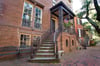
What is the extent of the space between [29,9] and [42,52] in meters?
4.29

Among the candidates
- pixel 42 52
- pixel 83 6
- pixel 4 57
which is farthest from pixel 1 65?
pixel 83 6

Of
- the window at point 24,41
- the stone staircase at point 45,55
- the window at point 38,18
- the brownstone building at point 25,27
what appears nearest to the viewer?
the stone staircase at point 45,55

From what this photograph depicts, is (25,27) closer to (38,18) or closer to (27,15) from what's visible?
(27,15)

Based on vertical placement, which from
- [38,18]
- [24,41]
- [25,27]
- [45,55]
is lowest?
[45,55]

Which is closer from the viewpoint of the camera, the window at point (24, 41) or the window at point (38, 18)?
the window at point (24, 41)

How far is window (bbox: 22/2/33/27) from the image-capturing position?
6.22 m

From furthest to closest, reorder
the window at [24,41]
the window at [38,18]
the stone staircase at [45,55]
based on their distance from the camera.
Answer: the window at [38,18], the window at [24,41], the stone staircase at [45,55]

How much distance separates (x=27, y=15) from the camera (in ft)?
21.3

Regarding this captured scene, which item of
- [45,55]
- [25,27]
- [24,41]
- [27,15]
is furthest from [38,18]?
[45,55]

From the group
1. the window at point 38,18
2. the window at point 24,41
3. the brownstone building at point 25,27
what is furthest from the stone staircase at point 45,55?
the window at point 38,18

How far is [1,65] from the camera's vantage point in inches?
148

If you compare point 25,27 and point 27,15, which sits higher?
point 27,15

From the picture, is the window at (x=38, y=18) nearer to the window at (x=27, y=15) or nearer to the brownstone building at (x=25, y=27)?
the brownstone building at (x=25, y=27)

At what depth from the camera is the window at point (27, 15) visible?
20.4 feet
